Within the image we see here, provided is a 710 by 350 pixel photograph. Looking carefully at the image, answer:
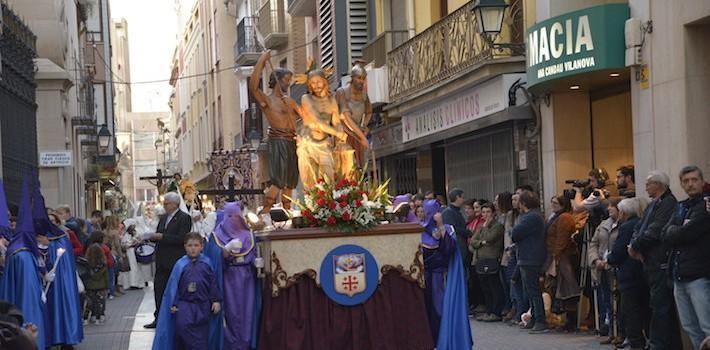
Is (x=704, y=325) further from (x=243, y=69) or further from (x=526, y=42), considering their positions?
(x=243, y=69)

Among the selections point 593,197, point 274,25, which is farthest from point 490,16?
point 274,25

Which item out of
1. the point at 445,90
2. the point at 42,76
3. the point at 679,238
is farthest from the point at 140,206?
the point at 679,238

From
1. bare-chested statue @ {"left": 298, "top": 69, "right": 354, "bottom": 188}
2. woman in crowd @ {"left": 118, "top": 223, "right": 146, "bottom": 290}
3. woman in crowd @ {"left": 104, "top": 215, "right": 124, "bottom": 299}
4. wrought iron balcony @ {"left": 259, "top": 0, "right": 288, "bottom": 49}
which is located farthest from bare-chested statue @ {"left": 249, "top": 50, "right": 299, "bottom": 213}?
wrought iron balcony @ {"left": 259, "top": 0, "right": 288, "bottom": 49}

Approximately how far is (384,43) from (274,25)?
15777 mm

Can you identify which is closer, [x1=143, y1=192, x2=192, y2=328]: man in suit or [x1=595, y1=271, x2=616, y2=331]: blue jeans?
[x1=595, y1=271, x2=616, y2=331]: blue jeans

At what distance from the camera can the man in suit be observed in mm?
15180

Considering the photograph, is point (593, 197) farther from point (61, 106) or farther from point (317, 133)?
point (61, 106)

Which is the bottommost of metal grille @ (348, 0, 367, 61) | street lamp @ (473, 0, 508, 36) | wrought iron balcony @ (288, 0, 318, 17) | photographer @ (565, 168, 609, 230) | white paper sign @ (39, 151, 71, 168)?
photographer @ (565, 168, 609, 230)

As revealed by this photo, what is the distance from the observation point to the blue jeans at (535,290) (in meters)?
16.1

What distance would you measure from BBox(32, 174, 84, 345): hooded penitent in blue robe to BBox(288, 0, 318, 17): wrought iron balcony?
22.5m

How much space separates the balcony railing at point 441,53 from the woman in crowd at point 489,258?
3.38 meters

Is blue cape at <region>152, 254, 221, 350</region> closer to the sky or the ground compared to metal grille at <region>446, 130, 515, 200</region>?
closer to the ground

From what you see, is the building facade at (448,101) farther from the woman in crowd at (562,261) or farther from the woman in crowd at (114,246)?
the woman in crowd at (114,246)

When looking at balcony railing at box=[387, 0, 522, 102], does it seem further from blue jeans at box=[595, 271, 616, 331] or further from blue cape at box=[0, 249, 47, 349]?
blue cape at box=[0, 249, 47, 349]
